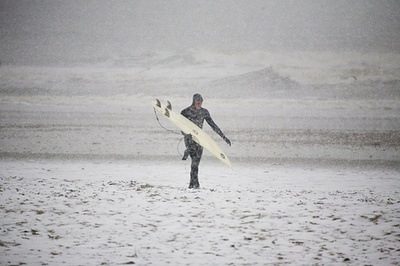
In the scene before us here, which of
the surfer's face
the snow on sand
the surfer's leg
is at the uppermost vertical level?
the surfer's face

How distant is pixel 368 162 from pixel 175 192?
1011 cm

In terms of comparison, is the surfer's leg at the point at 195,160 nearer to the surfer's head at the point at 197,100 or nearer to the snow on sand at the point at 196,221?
the snow on sand at the point at 196,221

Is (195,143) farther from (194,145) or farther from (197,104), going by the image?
(197,104)

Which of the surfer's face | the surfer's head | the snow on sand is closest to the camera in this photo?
the snow on sand

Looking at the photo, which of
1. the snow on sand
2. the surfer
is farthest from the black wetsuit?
the snow on sand

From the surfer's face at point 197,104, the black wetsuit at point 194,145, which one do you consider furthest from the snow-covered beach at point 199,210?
the surfer's face at point 197,104

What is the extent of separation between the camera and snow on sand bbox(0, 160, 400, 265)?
7000 mm

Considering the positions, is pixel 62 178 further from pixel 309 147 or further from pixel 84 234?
pixel 309 147

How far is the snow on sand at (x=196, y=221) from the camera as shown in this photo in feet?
23.0

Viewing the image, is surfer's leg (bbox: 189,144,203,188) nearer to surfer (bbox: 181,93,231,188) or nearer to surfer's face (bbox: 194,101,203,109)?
surfer (bbox: 181,93,231,188)

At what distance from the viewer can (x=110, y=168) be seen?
16.3 m

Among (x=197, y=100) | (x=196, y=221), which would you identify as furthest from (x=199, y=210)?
(x=197, y=100)

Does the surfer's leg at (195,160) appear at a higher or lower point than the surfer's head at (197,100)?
lower

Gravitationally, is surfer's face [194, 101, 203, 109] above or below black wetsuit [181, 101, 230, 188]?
above
